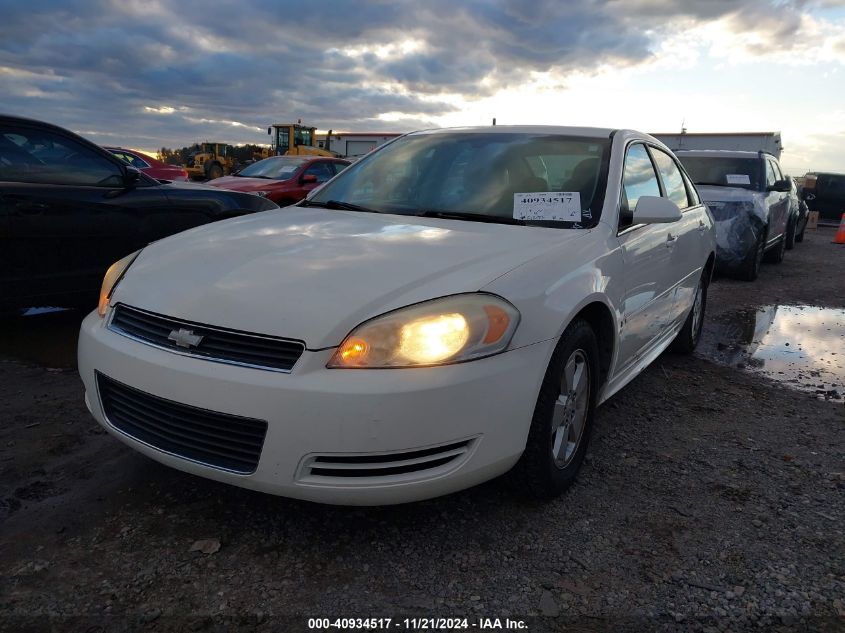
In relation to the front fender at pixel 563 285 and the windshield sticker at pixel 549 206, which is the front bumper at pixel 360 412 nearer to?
the front fender at pixel 563 285

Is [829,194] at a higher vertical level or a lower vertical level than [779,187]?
lower

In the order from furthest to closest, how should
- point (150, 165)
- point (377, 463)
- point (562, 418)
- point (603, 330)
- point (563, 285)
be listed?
1. point (150, 165)
2. point (603, 330)
3. point (562, 418)
4. point (563, 285)
5. point (377, 463)

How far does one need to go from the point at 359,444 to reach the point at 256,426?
1.08 feet

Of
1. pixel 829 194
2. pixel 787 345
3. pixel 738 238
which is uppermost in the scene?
pixel 829 194

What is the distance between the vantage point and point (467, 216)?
120 inches

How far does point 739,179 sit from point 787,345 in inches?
160

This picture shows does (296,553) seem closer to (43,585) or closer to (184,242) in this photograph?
(43,585)

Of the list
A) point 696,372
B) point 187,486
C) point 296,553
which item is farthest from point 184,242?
point 696,372

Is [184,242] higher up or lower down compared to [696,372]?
A: higher up

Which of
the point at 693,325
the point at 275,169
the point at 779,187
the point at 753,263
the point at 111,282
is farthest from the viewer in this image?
the point at 275,169

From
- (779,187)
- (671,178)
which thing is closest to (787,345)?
(671,178)

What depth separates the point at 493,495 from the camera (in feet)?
8.82

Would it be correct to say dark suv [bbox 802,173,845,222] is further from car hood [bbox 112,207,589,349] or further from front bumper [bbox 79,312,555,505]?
front bumper [bbox 79,312,555,505]

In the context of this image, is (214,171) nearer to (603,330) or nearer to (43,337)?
(43,337)
